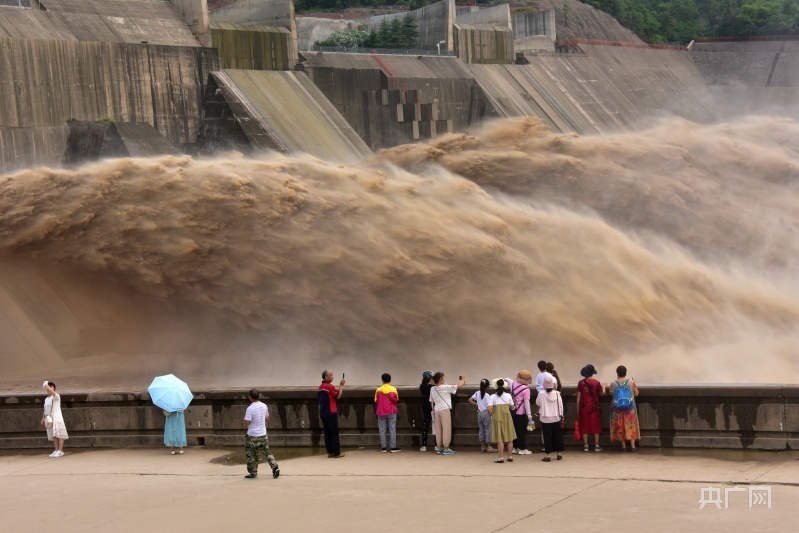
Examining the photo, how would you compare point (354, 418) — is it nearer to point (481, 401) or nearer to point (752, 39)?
point (481, 401)

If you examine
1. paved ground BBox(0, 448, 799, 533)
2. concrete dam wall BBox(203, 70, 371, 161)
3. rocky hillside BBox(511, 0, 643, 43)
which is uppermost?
rocky hillside BBox(511, 0, 643, 43)

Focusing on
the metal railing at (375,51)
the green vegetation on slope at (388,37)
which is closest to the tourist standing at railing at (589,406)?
the metal railing at (375,51)

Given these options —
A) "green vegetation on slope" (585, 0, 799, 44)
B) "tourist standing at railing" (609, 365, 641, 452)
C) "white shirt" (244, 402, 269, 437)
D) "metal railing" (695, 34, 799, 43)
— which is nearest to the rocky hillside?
"green vegetation on slope" (585, 0, 799, 44)

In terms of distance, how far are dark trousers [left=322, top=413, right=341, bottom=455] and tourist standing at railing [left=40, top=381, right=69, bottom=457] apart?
3.74 meters

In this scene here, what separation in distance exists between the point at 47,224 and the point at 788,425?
13.9 meters

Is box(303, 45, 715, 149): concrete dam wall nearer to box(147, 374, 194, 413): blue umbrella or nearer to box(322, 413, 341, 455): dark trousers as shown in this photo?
box(147, 374, 194, 413): blue umbrella

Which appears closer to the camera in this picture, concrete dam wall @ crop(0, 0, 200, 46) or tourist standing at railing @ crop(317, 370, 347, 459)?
tourist standing at railing @ crop(317, 370, 347, 459)

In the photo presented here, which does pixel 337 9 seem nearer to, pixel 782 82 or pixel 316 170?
pixel 782 82

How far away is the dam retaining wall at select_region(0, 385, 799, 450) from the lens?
1405 centimetres

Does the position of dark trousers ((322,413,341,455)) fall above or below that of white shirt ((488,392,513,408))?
below

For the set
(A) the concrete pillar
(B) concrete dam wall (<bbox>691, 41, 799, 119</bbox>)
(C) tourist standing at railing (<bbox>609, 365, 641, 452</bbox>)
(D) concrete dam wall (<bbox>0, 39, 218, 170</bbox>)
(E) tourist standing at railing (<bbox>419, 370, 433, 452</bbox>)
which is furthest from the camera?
(B) concrete dam wall (<bbox>691, 41, 799, 119</bbox>)

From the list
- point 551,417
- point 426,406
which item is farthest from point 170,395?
point 551,417

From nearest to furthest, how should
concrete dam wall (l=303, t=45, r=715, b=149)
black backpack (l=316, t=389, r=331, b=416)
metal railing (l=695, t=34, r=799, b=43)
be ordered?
black backpack (l=316, t=389, r=331, b=416)
concrete dam wall (l=303, t=45, r=715, b=149)
metal railing (l=695, t=34, r=799, b=43)

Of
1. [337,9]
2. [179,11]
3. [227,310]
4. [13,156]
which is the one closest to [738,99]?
[337,9]
